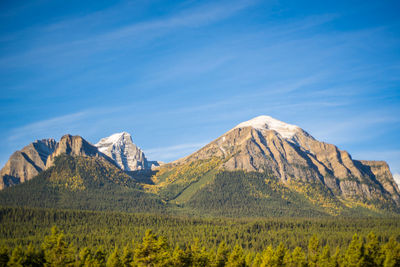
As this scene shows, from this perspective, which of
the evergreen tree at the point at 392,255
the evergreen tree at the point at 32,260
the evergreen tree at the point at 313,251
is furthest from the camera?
the evergreen tree at the point at 313,251

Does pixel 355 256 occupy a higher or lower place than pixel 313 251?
higher

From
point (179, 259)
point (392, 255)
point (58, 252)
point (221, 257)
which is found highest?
point (58, 252)

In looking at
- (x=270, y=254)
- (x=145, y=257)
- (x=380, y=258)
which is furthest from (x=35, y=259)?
(x=380, y=258)

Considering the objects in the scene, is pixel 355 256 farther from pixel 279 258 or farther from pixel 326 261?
pixel 279 258

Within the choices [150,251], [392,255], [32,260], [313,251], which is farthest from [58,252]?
[392,255]

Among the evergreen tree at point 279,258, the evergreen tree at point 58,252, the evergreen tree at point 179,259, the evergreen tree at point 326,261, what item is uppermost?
the evergreen tree at point 58,252

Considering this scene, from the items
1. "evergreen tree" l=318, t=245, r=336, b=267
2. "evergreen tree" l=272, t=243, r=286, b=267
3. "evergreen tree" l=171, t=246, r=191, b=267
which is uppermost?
"evergreen tree" l=171, t=246, r=191, b=267

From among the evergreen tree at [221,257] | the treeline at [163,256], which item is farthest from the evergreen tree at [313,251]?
the evergreen tree at [221,257]

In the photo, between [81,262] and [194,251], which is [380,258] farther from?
[81,262]

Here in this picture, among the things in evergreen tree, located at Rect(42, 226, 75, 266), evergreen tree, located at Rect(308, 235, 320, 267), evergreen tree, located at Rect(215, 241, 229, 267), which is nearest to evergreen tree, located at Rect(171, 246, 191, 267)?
evergreen tree, located at Rect(215, 241, 229, 267)

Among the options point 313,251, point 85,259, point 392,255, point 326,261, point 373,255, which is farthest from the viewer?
point 313,251

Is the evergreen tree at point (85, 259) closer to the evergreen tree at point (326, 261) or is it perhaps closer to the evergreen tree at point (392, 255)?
the evergreen tree at point (326, 261)

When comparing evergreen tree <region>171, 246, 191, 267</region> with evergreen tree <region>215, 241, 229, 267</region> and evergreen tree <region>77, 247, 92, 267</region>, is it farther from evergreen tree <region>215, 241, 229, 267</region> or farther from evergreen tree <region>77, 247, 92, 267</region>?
evergreen tree <region>77, 247, 92, 267</region>

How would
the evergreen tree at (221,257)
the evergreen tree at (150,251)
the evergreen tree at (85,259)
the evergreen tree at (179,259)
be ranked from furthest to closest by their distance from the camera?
1. the evergreen tree at (221,257)
2. the evergreen tree at (85,259)
3. the evergreen tree at (179,259)
4. the evergreen tree at (150,251)
